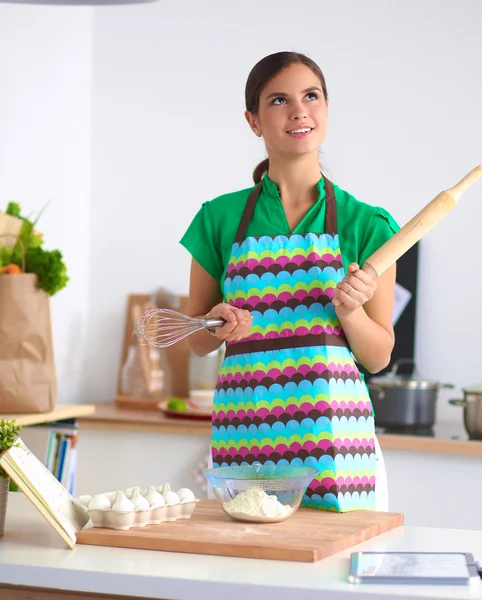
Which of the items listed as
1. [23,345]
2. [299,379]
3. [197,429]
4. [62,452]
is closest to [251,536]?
[299,379]

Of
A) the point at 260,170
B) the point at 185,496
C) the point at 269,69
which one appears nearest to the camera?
the point at 185,496

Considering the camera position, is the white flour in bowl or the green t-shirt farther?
the green t-shirt

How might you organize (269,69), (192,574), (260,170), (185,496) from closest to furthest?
(192,574) < (185,496) < (269,69) < (260,170)

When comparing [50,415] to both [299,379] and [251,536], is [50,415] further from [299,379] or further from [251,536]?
[251,536]

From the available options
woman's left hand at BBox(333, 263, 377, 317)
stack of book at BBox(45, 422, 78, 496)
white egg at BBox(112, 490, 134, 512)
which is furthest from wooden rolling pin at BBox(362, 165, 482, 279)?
stack of book at BBox(45, 422, 78, 496)

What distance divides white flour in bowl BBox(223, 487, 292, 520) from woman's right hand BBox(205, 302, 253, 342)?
0.84 ft

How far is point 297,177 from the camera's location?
1556 millimetres

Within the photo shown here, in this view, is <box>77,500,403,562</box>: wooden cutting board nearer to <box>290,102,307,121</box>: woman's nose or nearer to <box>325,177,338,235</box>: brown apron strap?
<box>325,177,338,235</box>: brown apron strap

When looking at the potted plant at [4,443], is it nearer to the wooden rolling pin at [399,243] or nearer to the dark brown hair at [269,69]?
the wooden rolling pin at [399,243]

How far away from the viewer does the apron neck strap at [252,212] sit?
1503mm

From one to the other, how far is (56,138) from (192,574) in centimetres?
240

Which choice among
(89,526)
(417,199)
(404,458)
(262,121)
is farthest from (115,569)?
(417,199)

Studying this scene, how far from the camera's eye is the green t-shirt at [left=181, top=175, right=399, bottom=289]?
59.0 inches

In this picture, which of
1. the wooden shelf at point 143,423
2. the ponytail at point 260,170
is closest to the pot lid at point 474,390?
the wooden shelf at point 143,423
